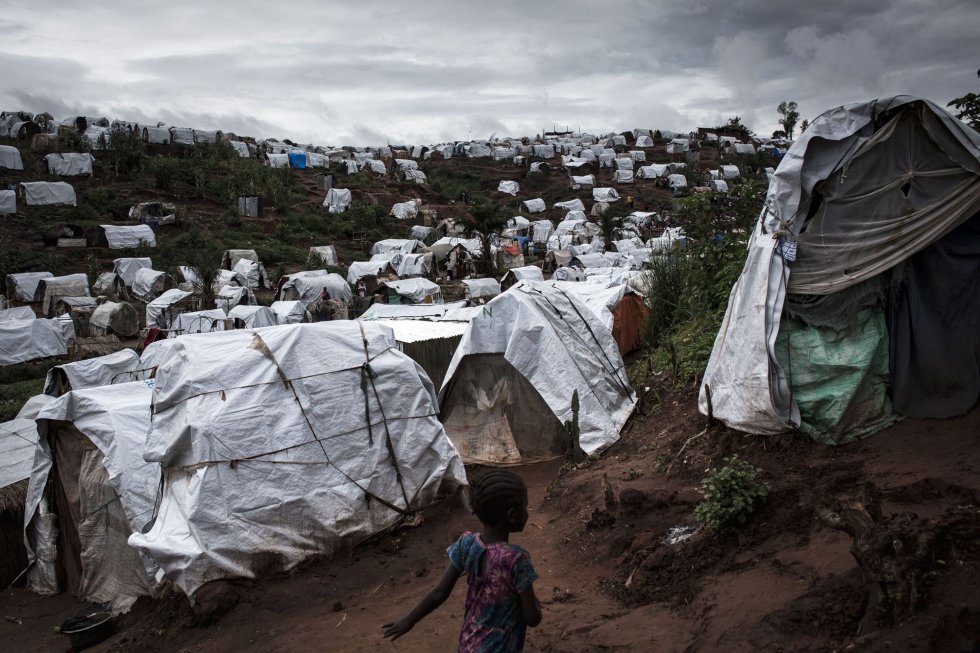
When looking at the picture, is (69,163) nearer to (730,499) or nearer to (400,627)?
(730,499)

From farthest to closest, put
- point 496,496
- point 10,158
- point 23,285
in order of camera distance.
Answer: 1. point 10,158
2. point 23,285
3. point 496,496

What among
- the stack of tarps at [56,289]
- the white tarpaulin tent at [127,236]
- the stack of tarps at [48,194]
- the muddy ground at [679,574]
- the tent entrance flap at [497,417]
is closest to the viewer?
the muddy ground at [679,574]

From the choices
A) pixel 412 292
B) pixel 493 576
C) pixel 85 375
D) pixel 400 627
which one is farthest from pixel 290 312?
pixel 493 576

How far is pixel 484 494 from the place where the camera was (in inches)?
107

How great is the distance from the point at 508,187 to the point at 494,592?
175 ft

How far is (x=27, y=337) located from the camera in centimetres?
2030

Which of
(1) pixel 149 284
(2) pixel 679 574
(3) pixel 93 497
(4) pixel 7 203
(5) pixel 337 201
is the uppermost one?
(5) pixel 337 201

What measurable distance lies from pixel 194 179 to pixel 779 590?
44.3 m

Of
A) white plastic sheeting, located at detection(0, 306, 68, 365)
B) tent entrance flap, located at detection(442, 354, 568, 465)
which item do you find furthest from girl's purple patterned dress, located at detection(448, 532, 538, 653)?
white plastic sheeting, located at detection(0, 306, 68, 365)

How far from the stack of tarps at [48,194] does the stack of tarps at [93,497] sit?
33724mm

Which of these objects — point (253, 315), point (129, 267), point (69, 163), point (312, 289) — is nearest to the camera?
point (253, 315)

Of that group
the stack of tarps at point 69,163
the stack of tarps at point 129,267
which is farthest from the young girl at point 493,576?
the stack of tarps at point 69,163

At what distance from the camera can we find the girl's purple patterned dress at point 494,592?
2.74 meters

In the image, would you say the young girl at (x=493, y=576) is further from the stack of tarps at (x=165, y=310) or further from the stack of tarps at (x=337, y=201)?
the stack of tarps at (x=337, y=201)
